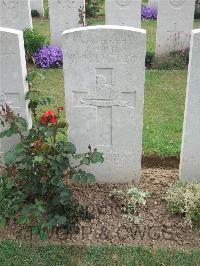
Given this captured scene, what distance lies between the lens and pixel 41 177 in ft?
14.5

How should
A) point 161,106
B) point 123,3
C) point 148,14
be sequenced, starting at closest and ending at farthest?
point 161,106 → point 123,3 → point 148,14

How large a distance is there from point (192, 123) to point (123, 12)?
6.50m

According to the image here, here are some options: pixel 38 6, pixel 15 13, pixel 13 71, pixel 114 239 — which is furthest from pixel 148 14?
pixel 114 239

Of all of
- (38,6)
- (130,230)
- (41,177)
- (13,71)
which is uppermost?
(38,6)

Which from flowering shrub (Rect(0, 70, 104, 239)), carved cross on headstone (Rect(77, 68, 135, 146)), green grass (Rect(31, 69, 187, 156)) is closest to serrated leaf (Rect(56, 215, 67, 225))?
flowering shrub (Rect(0, 70, 104, 239))

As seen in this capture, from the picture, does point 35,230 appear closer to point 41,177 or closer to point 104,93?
point 41,177

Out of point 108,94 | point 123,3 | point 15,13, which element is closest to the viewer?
point 108,94

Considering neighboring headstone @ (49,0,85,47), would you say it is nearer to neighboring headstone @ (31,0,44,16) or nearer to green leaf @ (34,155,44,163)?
neighboring headstone @ (31,0,44,16)

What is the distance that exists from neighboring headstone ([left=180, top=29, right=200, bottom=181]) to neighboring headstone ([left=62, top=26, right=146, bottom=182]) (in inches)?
20.9

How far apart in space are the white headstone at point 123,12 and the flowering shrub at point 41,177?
21.4 ft

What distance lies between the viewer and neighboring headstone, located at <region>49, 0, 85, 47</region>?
10898 mm

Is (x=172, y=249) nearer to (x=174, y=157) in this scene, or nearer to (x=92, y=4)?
(x=174, y=157)

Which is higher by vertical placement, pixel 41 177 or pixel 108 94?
pixel 108 94

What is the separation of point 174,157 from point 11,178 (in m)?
2.62
